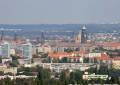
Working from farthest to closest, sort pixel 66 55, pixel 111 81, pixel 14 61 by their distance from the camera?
pixel 66 55 → pixel 14 61 → pixel 111 81

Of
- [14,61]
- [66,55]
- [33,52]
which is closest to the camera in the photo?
[14,61]

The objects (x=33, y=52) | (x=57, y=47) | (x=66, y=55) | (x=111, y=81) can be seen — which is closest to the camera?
(x=111, y=81)

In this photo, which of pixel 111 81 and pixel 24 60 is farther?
pixel 24 60

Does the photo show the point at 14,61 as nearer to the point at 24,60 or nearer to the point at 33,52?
the point at 24,60

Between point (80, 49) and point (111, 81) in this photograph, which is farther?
point (80, 49)

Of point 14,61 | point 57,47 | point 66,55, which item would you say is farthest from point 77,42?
point 14,61

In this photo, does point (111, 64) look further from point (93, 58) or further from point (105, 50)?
point (105, 50)

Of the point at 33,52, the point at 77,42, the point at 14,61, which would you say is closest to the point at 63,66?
the point at 14,61

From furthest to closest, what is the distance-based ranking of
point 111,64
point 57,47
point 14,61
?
point 57,47
point 14,61
point 111,64

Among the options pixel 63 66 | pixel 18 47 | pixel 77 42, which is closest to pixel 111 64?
pixel 63 66
